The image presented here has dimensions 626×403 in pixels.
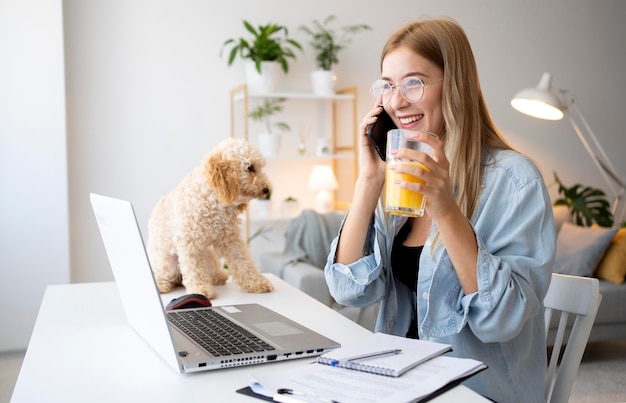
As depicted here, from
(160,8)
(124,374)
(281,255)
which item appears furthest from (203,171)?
(160,8)

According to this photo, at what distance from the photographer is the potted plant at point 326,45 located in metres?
4.07

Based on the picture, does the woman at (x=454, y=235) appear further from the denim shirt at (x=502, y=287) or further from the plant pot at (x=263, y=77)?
the plant pot at (x=263, y=77)

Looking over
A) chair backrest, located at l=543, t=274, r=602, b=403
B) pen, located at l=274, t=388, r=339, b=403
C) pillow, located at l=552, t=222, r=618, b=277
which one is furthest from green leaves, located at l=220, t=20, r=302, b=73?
pen, located at l=274, t=388, r=339, b=403

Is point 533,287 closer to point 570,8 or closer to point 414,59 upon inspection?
point 414,59

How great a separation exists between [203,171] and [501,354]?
0.91m

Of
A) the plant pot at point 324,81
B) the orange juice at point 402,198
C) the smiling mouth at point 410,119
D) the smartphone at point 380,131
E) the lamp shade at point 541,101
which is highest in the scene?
the plant pot at point 324,81

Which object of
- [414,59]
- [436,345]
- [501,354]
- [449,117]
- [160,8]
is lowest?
[501,354]

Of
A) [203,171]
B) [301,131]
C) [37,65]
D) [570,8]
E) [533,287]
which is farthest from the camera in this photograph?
[570,8]

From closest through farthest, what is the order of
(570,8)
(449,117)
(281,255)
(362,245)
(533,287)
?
(533,287)
(449,117)
(362,245)
(281,255)
(570,8)

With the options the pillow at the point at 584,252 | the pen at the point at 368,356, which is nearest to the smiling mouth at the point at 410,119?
the pen at the point at 368,356

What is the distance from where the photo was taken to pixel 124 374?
110 centimetres

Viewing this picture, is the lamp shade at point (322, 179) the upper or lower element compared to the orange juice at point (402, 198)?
lower

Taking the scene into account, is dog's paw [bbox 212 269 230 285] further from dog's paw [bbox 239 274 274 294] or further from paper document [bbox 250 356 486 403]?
paper document [bbox 250 356 486 403]

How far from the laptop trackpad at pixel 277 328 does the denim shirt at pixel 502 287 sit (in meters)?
0.22
